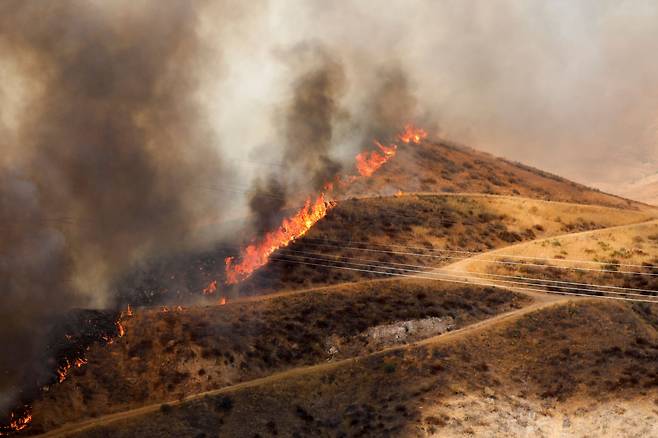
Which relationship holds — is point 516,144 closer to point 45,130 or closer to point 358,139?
point 358,139

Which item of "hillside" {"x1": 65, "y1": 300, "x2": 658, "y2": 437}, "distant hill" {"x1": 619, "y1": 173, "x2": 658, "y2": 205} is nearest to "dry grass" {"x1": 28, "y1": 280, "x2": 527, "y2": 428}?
"hillside" {"x1": 65, "y1": 300, "x2": 658, "y2": 437}

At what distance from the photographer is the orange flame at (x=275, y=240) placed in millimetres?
44469

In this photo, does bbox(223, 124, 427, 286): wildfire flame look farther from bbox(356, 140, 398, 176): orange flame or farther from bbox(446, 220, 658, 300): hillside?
bbox(446, 220, 658, 300): hillside

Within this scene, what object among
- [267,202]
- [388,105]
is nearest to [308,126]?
[267,202]

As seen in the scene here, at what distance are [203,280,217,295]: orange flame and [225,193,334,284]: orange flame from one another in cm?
101

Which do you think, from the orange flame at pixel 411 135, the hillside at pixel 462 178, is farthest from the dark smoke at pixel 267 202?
the orange flame at pixel 411 135

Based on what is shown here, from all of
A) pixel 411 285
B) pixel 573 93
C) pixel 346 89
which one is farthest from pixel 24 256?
pixel 573 93

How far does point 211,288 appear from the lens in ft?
138

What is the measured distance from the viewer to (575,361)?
35406 millimetres

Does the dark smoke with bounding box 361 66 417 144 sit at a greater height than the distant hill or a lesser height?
greater

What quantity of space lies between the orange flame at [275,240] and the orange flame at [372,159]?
12.7 metres

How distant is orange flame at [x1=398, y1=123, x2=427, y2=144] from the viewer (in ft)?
245

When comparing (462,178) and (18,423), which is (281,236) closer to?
(18,423)

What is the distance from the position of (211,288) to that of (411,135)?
135 ft
